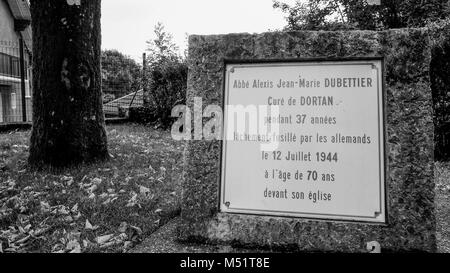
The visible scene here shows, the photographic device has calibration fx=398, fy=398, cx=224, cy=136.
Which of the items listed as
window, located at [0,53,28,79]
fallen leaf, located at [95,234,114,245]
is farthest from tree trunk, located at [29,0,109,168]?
window, located at [0,53,28,79]

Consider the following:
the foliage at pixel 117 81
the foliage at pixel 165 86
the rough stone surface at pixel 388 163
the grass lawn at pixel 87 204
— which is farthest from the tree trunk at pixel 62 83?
the foliage at pixel 117 81

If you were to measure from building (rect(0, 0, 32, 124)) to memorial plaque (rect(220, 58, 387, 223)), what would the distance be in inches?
713

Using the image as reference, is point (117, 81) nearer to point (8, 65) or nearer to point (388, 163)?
point (8, 65)

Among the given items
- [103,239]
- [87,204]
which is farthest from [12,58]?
[103,239]

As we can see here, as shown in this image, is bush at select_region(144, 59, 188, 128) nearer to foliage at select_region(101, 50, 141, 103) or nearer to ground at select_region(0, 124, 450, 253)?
foliage at select_region(101, 50, 141, 103)

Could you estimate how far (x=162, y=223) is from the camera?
2.99 m

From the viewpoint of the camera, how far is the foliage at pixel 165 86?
33.6 ft

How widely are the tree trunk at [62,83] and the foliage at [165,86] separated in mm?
5562

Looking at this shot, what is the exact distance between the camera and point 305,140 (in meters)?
2.33

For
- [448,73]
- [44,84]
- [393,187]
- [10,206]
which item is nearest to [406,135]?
[393,187]

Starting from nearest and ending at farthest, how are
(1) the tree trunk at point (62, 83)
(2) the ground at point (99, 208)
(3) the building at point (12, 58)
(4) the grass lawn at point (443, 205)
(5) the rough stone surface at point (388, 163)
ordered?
(5) the rough stone surface at point (388, 163) → (4) the grass lawn at point (443, 205) → (2) the ground at point (99, 208) → (1) the tree trunk at point (62, 83) → (3) the building at point (12, 58)

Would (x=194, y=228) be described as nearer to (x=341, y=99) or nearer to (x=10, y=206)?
(x=341, y=99)

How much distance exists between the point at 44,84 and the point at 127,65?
807 inches

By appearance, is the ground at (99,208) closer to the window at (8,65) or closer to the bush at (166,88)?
the bush at (166,88)
